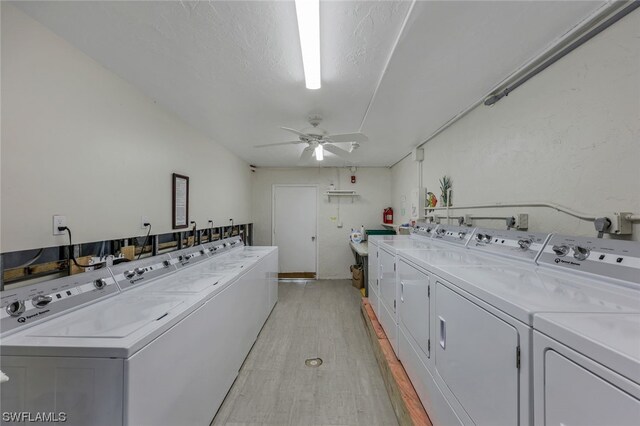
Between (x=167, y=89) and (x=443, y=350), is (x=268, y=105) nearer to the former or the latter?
(x=167, y=89)

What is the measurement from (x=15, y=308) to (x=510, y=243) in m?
2.59

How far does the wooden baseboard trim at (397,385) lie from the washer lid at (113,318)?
1476 millimetres

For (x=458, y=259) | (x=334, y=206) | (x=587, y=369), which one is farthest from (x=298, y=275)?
(x=587, y=369)

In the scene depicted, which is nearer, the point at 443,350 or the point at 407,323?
the point at 443,350

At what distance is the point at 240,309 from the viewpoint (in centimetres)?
209

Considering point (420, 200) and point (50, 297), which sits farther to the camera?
point (420, 200)

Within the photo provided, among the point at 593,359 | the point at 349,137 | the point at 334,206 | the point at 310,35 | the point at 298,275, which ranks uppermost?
the point at 310,35

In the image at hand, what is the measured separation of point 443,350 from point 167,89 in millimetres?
2567

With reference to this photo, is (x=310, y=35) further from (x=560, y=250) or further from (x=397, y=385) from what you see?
(x=397, y=385)

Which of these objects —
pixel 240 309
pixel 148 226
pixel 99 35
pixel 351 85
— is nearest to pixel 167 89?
pixel 99 35

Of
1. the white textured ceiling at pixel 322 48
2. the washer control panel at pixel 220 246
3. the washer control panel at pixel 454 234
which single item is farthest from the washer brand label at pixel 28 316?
the washer control panel at pixel 454 234

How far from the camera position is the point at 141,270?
1699 mm

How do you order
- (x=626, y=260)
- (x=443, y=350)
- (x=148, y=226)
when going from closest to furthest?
(x=626, y=260), (x=443, y=350), (x=148, y=226)

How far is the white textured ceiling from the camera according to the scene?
115 cm
